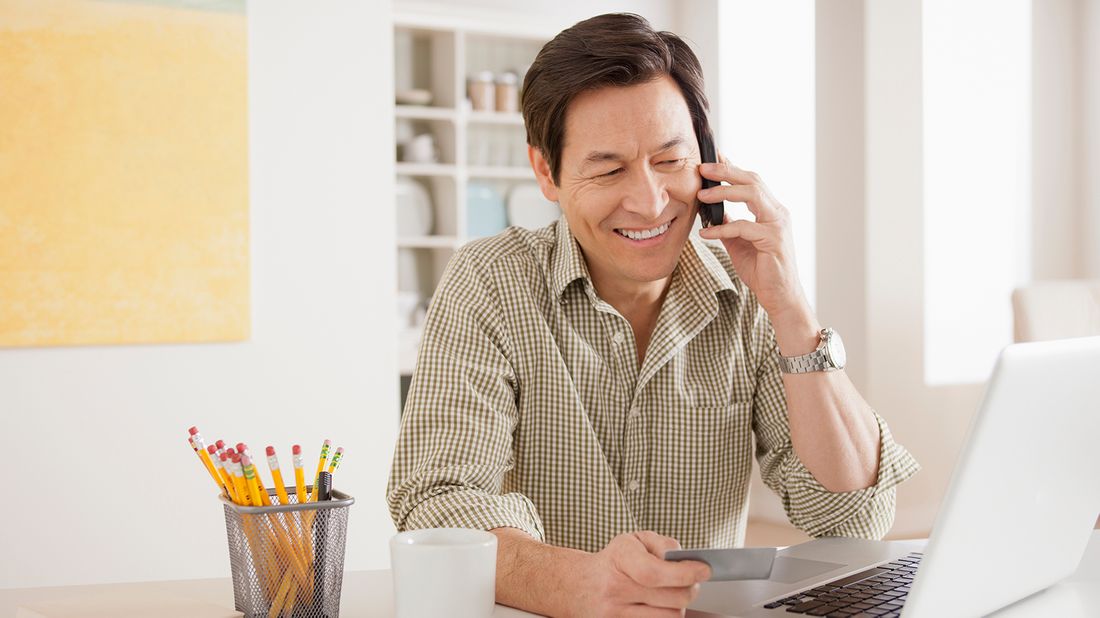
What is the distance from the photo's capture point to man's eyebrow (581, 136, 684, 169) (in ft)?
4.61

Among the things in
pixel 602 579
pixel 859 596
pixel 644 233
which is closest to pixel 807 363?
pixel 644 233

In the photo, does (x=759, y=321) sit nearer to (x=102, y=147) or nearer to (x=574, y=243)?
(x=574, y=243)

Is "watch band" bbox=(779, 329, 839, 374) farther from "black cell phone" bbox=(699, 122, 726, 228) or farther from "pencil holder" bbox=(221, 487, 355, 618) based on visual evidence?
"pencil holder" bbox=(221, 487, 355, 618)

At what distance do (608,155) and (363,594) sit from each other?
64 cm

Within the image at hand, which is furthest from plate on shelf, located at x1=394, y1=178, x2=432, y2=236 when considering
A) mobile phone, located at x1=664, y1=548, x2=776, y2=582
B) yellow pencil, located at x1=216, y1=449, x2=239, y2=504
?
mobile phone, located at x1=664, y1=548, x2=776, y2=582

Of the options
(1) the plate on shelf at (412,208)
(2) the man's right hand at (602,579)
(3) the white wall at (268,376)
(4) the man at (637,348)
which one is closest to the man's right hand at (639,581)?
(2) the man's right hand at (602,579)

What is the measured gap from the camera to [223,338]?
2754 millimetres

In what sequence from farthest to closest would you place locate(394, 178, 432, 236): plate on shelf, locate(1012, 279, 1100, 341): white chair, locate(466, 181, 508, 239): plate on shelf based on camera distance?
1. locate(466, 181, 508, 239): plate on shelf
2. locate(394, 178, 432, 236): plate on shelf
3. locate(1012, 279, 1100, 341): white chair

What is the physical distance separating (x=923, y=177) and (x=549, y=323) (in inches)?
122

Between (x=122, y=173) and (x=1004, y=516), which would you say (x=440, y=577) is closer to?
(x=1004, y=516)

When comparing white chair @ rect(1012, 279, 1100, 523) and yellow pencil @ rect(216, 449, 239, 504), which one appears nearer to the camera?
yellow pencil @ rect(216, 449, 239, 504)

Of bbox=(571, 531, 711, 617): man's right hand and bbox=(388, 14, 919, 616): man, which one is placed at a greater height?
bbox=(388, 14, 919, 616): man

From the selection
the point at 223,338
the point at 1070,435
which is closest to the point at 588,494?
the point at 1070,435

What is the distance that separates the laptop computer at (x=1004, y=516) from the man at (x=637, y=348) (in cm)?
32
